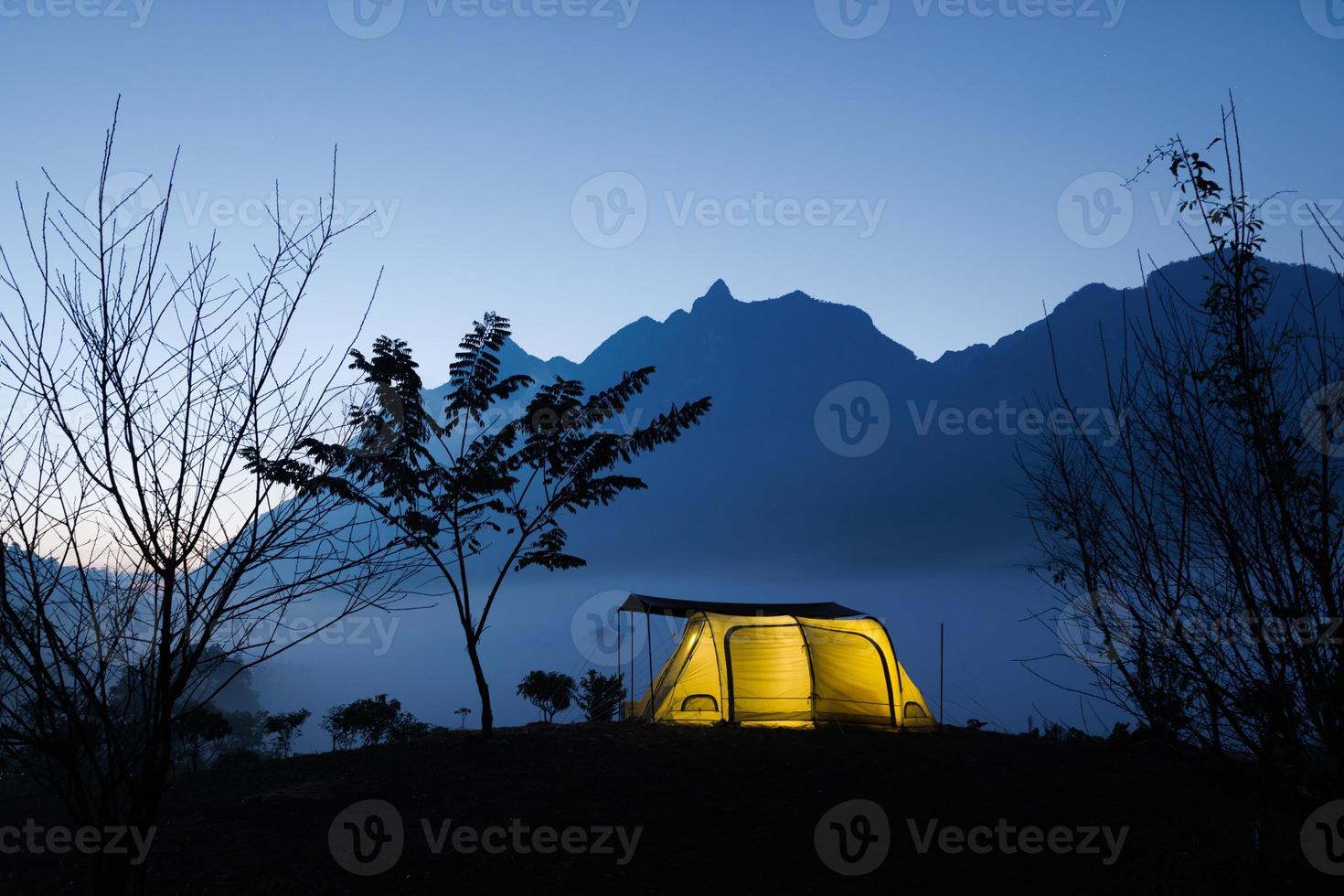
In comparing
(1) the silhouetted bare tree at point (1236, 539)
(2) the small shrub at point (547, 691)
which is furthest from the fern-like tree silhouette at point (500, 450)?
(2) the small shrub at point (547, 691)

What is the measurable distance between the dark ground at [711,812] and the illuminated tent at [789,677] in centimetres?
189

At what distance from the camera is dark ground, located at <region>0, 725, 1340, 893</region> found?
752 cm

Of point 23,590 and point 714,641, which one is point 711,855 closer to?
point 23,590

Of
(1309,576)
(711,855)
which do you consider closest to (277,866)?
(711,855)

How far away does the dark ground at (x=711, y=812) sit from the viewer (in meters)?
7.52

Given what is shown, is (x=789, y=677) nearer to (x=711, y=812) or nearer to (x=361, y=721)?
(x=711, y=812)

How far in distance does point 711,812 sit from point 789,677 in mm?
7020

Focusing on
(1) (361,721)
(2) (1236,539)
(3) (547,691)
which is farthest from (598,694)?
(2) (1236,539)

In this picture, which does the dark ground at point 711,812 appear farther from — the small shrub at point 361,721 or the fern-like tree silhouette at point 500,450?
the small shrub at point 361,721

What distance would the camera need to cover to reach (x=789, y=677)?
640 inches

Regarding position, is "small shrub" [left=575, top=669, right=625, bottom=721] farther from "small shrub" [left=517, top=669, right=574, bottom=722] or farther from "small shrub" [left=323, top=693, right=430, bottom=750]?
"small shrub" [left=323, top=693, right=430, bottom=750]

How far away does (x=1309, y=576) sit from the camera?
4246 millimetres

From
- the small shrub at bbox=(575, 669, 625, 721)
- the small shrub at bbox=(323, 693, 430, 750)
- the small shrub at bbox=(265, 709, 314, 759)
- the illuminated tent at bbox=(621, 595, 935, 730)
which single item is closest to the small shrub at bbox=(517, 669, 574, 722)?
the small shrub at bbox=(575, 669, 625, 721)

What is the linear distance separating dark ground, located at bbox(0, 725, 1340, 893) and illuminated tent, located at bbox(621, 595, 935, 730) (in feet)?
6.18
